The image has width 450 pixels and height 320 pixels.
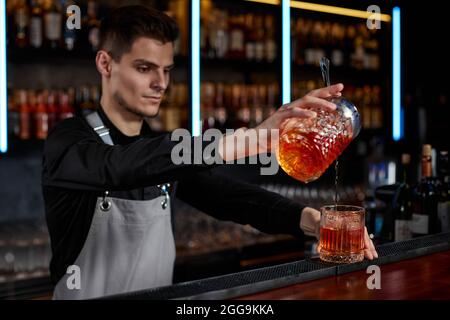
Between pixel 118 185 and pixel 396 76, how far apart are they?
3.70 meters

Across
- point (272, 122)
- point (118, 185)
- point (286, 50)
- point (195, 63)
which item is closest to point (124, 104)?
point (118, 185)

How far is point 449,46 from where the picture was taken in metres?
4.78

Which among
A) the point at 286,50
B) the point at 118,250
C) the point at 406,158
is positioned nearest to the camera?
the point at 118,250

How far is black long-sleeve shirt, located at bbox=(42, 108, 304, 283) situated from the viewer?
1.35m

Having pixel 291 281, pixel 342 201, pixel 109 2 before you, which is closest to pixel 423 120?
pixel 342 201

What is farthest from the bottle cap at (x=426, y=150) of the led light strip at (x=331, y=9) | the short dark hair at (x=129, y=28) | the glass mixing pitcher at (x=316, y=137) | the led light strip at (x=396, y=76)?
the led light strip at (x=396, y=76)

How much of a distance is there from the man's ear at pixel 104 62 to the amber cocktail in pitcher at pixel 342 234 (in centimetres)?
92

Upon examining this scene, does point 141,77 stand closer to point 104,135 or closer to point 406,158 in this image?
point 104,135

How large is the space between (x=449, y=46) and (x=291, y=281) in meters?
3.99

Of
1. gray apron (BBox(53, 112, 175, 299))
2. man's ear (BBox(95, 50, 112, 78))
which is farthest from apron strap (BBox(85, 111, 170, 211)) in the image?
man's ear (BBox(95, 50, 112, 78))

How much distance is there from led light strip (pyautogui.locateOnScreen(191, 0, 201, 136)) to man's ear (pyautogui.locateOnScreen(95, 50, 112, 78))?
1499 millimetres

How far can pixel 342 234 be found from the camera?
145cm

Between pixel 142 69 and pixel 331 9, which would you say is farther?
pixel 331 9

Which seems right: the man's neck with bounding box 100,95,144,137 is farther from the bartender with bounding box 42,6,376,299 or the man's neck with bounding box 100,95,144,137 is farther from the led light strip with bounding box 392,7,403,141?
the led light strip with bounding box 392,7,403,141
